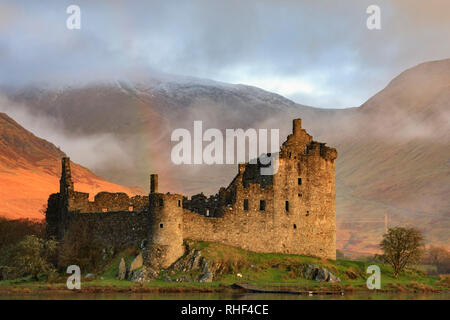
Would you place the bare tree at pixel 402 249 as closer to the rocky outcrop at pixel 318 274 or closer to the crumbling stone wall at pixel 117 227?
the rocky outcrop at pixel 318 274

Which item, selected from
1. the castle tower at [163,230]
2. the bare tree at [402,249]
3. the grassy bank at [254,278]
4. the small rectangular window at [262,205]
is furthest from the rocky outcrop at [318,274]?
the castle tower at [163,230]

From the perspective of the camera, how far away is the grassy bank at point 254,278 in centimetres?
6462

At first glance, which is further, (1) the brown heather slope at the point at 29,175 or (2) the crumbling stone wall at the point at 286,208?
(1) the brown heather slope at the point at 29,175

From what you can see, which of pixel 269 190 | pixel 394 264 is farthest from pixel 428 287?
pixel 269 190

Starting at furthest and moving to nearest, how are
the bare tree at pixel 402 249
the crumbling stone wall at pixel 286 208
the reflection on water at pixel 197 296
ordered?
the bare tree at pixel 402 249 < the crumbling stone wall at pixel 286 208 < the reflection on water at pixel 197 296

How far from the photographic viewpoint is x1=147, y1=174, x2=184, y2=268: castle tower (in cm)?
6975

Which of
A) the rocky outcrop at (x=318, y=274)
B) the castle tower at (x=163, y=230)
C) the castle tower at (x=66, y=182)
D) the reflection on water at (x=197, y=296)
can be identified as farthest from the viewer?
the castle tower at (x=66, y=182)

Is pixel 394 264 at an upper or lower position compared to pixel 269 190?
lower

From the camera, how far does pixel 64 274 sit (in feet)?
232

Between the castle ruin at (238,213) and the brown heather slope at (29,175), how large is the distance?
218 ft

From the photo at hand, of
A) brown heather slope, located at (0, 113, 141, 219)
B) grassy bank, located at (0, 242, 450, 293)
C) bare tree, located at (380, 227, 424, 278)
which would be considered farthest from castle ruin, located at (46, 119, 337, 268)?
brown heather slope, located at (0, 113, 141, 219)
